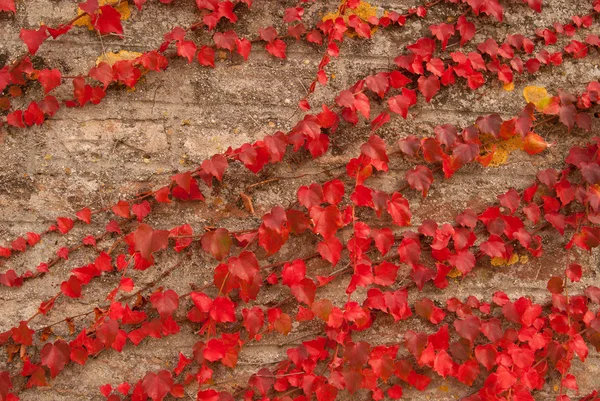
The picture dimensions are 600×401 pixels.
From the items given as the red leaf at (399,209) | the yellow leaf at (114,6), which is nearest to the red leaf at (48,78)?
the yellow leaf at (114,6)

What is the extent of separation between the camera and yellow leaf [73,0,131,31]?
2287 mm

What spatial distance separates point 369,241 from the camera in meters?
2.40

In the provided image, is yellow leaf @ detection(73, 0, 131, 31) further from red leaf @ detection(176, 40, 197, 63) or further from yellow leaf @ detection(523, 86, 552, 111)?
yellow leaf @ detection(523, 86, 552, 111)

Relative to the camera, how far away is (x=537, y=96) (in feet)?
8.15

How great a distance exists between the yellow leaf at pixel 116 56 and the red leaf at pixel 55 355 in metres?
1.19

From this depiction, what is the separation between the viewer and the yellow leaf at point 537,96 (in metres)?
2.48

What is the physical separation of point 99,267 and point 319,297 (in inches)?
37.5

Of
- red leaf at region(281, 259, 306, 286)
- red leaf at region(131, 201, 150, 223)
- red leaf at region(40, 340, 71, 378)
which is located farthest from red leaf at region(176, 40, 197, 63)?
red leaf at region(40, 340, 71, 378)

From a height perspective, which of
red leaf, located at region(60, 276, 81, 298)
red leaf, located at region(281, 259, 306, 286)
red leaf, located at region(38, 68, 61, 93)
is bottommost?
red leaf, located at region(281, 259, 306, 286)

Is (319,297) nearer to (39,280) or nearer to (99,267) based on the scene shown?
(99,267)

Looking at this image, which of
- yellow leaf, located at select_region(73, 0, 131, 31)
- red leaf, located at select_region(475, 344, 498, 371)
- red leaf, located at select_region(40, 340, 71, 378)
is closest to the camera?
red leaf, located at select_region(40, 340, 71, 378)

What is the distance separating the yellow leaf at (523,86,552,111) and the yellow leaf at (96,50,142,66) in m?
1.75

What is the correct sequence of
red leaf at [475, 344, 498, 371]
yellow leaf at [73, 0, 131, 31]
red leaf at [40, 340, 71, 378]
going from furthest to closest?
red leaf at [475, 344, 498, 371]
yellow leaf at [73, 0, 131, 31]
red leaf at [40, 340, 71, 378]

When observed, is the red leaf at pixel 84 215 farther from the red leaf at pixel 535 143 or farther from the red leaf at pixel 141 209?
the red leaf at pixel 535 143
